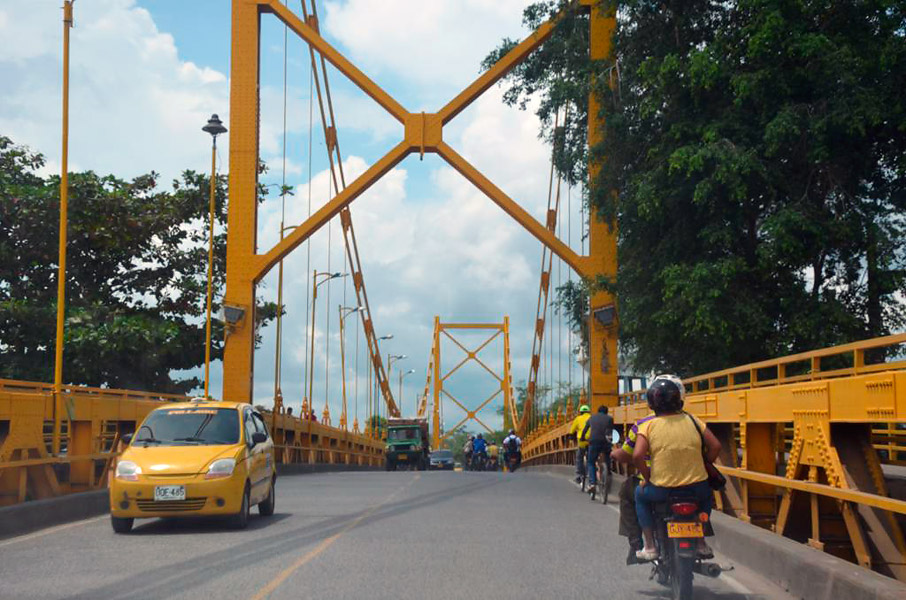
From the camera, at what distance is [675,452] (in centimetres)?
845

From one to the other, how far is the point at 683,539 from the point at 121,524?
7.85 m

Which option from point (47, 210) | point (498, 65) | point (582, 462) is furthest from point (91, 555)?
point (47, 210)

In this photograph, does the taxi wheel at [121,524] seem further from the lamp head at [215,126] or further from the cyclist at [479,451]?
the cyclist at [479,451]

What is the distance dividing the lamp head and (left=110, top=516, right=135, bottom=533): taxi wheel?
18.6 m

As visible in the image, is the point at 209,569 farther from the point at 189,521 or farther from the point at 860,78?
the point at 860,78

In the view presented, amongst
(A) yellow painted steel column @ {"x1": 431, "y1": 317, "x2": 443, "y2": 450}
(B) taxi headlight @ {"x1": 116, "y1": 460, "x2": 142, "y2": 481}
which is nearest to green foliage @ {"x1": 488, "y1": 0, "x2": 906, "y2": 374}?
(B) taxi headlight @ {"x1": 116, "y1": 460, "x2": 142, "y2": 481}

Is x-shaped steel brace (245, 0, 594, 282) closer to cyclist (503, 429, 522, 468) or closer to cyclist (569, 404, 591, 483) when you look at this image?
cyclist (569, 404, 591, 483)

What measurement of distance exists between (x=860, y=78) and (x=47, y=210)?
24658 mm

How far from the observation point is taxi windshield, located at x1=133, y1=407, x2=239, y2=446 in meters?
14.5

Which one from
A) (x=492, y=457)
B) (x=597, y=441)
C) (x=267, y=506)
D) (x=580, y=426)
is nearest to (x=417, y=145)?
(x=580, y=426)

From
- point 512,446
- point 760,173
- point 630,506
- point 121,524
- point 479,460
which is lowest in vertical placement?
point 479,460

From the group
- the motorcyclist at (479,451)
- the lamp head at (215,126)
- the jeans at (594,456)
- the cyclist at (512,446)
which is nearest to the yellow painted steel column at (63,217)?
the jeans at (594,456)

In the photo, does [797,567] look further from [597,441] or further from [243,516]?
[597,441]

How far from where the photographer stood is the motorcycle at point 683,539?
8055mm
